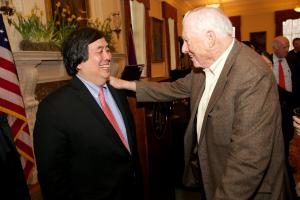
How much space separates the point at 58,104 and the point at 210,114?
0.81 metres

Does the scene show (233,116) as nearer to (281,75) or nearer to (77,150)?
(77,150)

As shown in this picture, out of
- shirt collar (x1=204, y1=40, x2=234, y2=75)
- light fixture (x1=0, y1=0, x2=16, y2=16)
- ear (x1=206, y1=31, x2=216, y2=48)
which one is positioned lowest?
shirt collar (x1=204, y1=40, x2=234, y2=75)

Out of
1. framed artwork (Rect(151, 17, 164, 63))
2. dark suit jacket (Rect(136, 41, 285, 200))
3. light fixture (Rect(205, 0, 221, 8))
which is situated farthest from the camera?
light fixture (Rect(205, 0, 221, 8))

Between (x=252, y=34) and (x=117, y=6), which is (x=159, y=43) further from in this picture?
(x=252, y=34)

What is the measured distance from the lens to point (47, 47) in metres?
2.50

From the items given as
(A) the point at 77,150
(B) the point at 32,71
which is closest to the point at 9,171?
(A) the point at 77,150

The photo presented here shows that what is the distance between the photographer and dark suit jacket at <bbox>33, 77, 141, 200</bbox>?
1460mm

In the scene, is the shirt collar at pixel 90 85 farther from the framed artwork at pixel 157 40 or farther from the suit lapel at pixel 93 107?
the framed artwork at pixel 157 40

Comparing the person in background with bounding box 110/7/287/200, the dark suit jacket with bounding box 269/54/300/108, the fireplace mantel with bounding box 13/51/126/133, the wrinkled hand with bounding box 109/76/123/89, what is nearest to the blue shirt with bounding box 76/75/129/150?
the wrinkled hand with bounding box 109/76/123/89

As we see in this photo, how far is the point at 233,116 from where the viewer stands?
135 centimetres

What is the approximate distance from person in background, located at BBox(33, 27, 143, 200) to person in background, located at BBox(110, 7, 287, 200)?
1.60ft

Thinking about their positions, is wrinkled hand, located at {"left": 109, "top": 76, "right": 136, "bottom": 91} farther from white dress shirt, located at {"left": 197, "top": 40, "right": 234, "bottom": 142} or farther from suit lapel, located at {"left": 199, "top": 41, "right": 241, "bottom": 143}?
suit lapel, located at {"left": 199, "top": 41, "right": 241, "bottom": 143}

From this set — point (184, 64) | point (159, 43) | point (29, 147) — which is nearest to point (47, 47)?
point (29, 147)

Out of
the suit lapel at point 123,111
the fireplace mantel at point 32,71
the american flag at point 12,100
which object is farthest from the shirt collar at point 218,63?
the fireplace mantel at point 32,71
